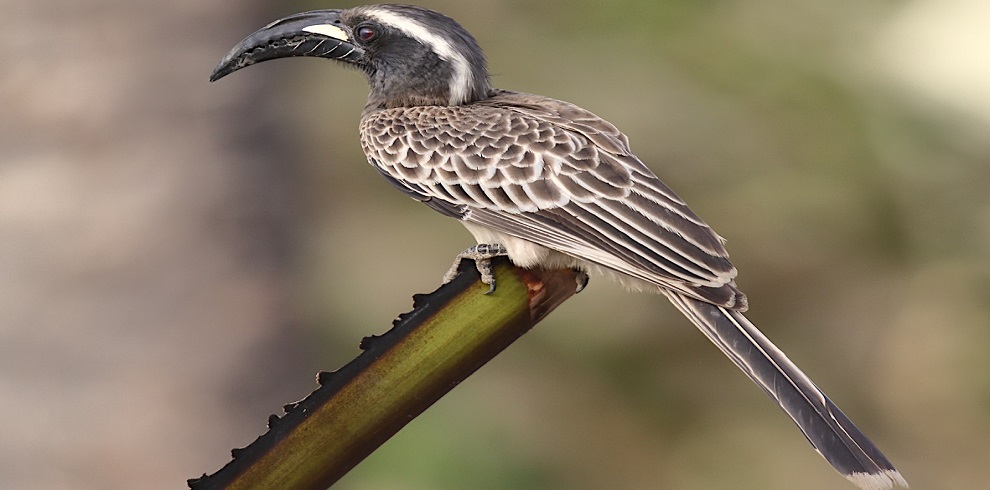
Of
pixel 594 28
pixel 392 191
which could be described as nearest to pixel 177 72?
pixel 392 191

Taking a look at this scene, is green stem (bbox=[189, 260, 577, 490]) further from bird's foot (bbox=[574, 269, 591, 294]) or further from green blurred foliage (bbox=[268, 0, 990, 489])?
green blurred foliage (bbox=[268, 0, 990, 489])

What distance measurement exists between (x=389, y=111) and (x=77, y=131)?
246 cm

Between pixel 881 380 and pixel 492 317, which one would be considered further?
pixel 881 380

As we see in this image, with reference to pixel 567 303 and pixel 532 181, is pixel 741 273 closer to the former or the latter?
pixel 567 303

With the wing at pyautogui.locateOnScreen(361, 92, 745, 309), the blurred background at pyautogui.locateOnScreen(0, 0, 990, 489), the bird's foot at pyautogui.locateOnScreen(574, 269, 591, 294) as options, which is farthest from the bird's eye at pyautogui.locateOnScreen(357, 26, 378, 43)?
the blurred background at pyautogui.locateOnScreen(0, 0, 990, 489)

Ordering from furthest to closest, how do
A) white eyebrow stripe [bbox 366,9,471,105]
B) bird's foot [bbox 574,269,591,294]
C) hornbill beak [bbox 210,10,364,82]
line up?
white eyebrow stripe [bbox 366,9,471,105] → hornbill beak [bbox 210,10,364,82] → bird's foot [bbox 574,269,591,294]

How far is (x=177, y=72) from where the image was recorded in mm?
5344

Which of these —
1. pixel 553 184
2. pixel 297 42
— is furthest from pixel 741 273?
pixel 297 42

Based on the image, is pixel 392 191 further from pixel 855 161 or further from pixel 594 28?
pixel 855 161

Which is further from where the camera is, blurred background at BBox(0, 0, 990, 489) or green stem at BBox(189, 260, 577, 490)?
blurred background at BBox(0, 0, 990, 489)

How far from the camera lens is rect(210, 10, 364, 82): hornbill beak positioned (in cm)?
327

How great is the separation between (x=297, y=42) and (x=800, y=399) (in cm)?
185

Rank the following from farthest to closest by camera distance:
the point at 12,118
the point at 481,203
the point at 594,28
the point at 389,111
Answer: the point at 594,28, the point at 12,118, the point at 389,111, the point at 481,203

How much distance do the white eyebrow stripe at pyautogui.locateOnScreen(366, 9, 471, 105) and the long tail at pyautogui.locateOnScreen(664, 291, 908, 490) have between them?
1.10 meters
